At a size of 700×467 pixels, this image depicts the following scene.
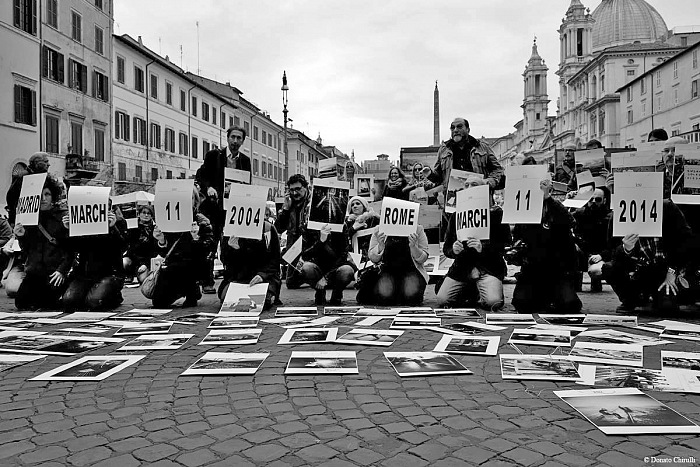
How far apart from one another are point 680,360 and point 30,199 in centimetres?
742

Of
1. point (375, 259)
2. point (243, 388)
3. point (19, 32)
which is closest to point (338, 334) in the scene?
point (243, 388)

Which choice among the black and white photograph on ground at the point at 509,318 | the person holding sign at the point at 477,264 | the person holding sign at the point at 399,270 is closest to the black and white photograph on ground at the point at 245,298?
the person holding sign at the point at 399,270

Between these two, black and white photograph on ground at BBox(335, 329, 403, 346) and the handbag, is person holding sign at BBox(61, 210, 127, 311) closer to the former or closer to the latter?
the handbag

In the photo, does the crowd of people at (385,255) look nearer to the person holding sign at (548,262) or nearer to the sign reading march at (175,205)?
the person holding sign at (548,262)

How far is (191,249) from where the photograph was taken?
849 cm

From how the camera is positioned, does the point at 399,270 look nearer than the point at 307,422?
No

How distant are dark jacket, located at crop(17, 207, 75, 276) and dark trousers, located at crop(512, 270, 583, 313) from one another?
18.4 ft

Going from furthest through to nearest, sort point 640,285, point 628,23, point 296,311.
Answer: point 628,23
point 296,311
point 640,285

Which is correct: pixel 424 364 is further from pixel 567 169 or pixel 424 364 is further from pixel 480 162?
pixel 567 169

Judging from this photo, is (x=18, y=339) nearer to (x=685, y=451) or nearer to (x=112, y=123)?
(x=685, y=451)

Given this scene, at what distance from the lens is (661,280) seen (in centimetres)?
721

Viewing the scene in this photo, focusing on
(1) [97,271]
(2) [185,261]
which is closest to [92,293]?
(1) [97,271]

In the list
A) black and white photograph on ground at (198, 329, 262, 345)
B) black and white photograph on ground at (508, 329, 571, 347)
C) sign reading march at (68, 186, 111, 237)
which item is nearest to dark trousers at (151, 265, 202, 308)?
sign reading march at (68, 186, 111, 237)

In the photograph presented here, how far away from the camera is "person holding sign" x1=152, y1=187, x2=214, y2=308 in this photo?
8.33m
